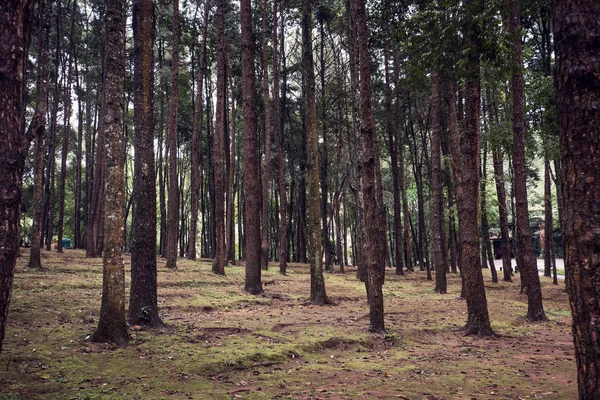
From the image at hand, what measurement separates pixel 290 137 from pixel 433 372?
29497 mm

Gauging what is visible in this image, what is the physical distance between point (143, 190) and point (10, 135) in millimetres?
5316

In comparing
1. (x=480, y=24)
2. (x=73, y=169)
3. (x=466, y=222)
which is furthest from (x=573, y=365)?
(x=73, y=169)

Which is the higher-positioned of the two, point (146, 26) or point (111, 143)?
point (146, 26)

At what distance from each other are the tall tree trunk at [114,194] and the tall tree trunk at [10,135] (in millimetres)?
3668

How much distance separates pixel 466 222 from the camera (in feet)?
35.2

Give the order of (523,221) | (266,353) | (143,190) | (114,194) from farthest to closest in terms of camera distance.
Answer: (523,221) → (143,190) → (266,353) → (114,194)

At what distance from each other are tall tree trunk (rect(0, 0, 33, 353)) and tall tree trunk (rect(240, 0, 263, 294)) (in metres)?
10.4

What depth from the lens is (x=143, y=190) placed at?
9188 mm

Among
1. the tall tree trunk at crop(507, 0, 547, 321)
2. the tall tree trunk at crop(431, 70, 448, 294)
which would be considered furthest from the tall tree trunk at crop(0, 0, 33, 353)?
the tall tree trunk at crop(431, 70, 448, 294)

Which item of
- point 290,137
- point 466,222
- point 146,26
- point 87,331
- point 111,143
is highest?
point 290,137

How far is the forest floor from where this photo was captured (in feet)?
19.9

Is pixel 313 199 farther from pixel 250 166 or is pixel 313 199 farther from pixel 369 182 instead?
pixel 369 182

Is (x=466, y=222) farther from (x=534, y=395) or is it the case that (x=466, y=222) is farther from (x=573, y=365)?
(x=534, y=395)

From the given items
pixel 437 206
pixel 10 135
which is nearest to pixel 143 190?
pixel 10 135
